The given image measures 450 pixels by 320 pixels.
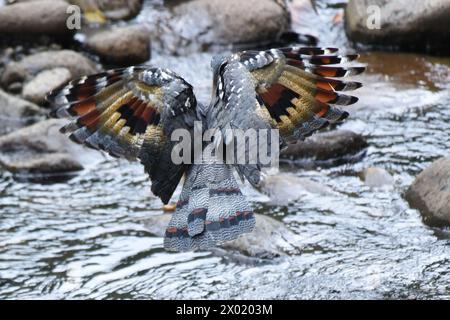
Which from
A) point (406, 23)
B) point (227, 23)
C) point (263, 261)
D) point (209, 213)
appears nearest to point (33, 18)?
point (227, 23)

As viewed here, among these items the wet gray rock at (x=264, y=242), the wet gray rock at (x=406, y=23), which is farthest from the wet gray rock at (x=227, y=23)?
the wet gray rock at (x=264, y=242)

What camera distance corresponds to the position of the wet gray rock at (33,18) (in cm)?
1026

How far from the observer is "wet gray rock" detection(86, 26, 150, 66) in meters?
10.3

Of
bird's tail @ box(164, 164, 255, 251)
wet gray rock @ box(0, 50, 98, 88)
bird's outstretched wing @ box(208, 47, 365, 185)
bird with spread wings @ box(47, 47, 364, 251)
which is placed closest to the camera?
bird's tail @ box(164, 164, 255, 251)

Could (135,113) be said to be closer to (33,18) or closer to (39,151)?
(39,151)

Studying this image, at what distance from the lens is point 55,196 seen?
303 inches

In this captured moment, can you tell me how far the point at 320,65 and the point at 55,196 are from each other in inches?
128

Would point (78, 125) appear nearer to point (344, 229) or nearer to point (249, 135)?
point (249, 135)

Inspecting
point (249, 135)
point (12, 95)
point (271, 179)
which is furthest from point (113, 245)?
point (12, 95)

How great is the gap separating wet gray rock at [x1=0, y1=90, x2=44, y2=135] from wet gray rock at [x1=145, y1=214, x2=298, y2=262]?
3.04 m

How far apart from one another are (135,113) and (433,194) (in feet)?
8.87

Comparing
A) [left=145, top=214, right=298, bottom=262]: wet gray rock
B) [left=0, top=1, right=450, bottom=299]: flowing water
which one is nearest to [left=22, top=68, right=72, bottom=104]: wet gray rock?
[left=0, top=1, right=450, bottom=299]: flowing water
